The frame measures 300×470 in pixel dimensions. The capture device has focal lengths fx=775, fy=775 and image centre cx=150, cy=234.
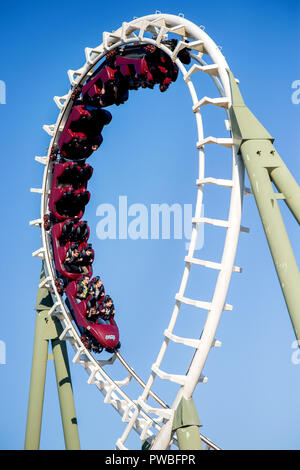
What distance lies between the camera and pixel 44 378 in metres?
12.4

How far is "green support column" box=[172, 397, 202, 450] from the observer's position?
8.98 meters

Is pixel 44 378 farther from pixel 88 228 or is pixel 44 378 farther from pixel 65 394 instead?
pixel 88 228

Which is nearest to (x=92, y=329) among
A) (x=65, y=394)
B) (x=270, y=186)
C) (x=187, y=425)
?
(x=65, y=394)

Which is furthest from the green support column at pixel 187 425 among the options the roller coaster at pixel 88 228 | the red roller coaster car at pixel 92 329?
the red roller coaster car at pixel 92 329

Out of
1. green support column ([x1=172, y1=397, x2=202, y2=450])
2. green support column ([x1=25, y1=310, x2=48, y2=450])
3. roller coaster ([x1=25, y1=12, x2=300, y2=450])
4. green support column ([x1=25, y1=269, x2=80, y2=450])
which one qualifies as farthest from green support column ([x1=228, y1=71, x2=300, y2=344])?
green support column ([x1=25, y1=310, x2=48, y2=450])

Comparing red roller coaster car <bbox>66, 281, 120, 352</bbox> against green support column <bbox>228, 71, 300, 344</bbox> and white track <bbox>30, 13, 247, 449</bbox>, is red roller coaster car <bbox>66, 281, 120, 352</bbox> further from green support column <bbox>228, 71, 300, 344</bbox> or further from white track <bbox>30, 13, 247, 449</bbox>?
green support column <bbox>228, 71, 300, 344</bbox>

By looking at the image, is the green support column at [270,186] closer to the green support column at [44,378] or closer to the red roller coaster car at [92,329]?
the red roller coaster car at [92,329]

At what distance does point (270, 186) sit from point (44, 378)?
601 centimetres

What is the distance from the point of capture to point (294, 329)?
283 inches

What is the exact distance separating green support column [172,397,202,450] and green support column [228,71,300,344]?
2346mm

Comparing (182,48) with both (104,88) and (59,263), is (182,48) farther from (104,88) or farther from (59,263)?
(59,263)

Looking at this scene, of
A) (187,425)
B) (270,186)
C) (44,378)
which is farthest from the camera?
(44,378)

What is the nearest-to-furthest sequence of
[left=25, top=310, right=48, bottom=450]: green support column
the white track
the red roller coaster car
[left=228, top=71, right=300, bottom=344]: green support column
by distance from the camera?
[left=228, top=71, right=300, bottom=344]: green support column
the white track
the red roller coaster car
[left=25, top=310, right=48, bottom=450]: green support column
